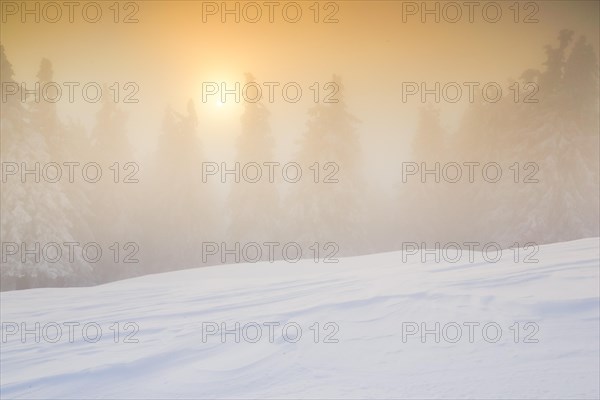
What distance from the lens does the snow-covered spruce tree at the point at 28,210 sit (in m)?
16.3

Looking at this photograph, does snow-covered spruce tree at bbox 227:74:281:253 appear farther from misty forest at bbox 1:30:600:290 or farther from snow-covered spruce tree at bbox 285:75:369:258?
snow-covered spruce tree at bbox 285:75:369:258

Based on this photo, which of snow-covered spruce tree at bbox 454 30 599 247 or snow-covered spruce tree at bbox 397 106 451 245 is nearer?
snow-covered spruce tree at bbox 454 30 599 247

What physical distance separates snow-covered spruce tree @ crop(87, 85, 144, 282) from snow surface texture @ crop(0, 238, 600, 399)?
16.4m

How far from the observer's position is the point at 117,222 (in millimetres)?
22812

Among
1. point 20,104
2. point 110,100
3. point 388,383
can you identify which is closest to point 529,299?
point 388,383

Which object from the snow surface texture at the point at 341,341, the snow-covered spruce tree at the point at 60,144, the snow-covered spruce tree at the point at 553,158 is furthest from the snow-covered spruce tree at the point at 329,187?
the snow surface texture at the point at 341,341

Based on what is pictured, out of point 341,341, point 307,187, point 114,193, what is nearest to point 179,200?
point 114,193

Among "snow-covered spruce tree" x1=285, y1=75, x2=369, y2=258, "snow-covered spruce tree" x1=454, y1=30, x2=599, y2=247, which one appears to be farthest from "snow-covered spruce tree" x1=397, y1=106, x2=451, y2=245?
"snow-covered spruce tree" x1=285, y1=75, x2=369, y2=258

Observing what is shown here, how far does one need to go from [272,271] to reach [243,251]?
1364cm

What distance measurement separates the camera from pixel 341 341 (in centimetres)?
402

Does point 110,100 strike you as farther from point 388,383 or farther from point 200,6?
point 388,383

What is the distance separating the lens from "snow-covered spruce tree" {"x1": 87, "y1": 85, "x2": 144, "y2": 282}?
22.1 m

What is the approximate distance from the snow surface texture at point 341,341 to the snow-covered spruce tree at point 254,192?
47.3ft

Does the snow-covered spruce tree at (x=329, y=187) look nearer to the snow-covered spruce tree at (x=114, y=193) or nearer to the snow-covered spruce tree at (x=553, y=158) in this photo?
the snow-covered spruce tree at (x=553, y=158)
